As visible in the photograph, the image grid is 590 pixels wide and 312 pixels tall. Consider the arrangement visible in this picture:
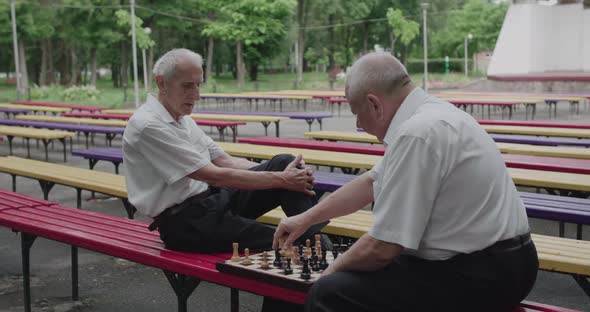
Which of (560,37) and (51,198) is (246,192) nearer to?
(51,198)

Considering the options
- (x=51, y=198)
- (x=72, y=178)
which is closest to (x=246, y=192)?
(x=72, y=178)

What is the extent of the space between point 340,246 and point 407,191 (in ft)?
3.28

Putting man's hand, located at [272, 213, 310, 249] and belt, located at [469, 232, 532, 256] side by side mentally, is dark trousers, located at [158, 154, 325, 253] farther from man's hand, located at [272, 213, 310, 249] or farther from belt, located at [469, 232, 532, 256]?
belt, located at [469, 232, 532, 256]

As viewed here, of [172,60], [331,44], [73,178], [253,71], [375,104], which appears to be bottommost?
[73,178]

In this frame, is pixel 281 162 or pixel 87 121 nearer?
pixel 281 162

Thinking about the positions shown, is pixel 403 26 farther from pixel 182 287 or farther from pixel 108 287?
pixel 182 287

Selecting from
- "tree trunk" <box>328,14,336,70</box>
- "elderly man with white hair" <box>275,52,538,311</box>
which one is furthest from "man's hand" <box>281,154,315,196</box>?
"tree trunk" <box>328,14,336,70</box>

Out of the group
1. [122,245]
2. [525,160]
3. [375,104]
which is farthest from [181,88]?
[525,160]

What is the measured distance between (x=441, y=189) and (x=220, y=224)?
1.73m

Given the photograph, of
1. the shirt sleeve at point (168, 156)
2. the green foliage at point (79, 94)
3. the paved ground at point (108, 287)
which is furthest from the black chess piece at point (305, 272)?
the green foliage at point (79, 94)

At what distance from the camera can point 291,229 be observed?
11.1ft

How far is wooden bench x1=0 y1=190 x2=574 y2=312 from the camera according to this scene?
11.5 feet

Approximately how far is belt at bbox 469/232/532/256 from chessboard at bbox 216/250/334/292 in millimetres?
689

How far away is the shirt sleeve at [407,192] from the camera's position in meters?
2.53
